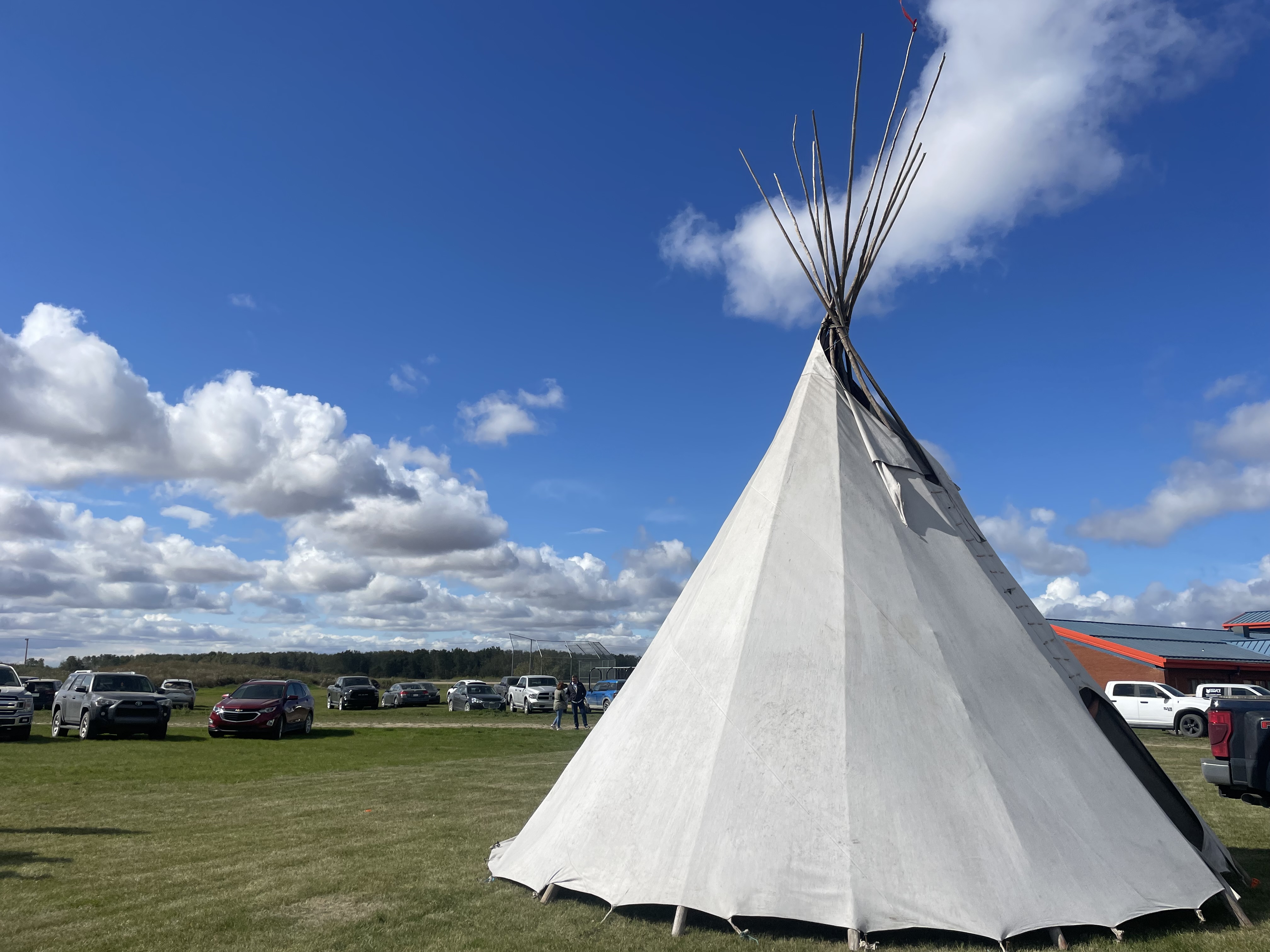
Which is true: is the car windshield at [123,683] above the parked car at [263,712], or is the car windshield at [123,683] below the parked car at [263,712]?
above

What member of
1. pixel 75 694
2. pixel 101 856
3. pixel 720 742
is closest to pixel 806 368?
pixel 720 742

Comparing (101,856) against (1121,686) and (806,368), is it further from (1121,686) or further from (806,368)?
(1121,686)

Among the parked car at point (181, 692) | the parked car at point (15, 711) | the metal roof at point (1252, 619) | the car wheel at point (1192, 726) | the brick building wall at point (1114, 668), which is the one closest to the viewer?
the parked car at point (15, 711)

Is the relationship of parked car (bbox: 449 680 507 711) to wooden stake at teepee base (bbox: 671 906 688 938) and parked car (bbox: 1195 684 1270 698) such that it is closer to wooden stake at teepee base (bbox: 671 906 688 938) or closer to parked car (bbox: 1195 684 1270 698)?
parked car (bbox: 1195 684 1270 698)

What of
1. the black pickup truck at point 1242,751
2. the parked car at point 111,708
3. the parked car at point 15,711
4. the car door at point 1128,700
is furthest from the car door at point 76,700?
the car door at point 1128,700

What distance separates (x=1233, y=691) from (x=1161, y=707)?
6.39 ft

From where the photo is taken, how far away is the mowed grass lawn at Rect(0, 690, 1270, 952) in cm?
502

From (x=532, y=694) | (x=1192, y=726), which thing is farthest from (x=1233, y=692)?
(x=532, y=694)

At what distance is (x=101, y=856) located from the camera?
7371 millimetres

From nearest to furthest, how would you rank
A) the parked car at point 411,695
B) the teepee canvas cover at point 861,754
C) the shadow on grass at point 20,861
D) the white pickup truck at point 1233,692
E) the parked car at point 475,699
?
the teepee canvas cover at point 861,754, the shadow on grass at point 20,861, the white pickup truck at point 1233,692, the parked car at point 475,699, the parked car at point 411,695

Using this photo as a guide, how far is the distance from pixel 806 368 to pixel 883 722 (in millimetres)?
3687

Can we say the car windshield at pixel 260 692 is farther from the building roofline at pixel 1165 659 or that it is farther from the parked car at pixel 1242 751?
the building roofline at pixel 1165 659

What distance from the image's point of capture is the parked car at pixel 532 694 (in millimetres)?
34000

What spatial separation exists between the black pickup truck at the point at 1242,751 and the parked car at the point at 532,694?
27.1 m
